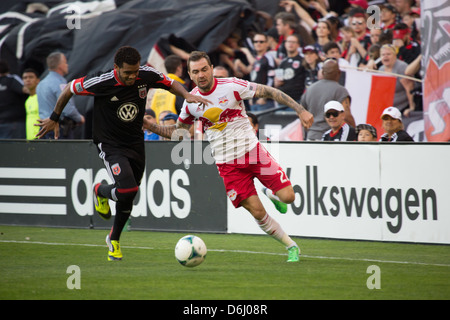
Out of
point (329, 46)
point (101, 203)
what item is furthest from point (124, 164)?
point (329, 46)

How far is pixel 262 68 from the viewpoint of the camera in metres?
15.0

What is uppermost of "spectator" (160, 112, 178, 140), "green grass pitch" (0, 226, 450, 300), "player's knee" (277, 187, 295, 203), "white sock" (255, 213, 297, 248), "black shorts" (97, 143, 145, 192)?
"spectator" (160, 112, 178, 140)

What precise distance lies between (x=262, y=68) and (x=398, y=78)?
2820mm

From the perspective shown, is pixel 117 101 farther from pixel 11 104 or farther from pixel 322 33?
pixel 11 104

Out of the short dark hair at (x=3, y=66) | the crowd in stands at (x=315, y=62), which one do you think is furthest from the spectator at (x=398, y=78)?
the short dark hair at (x=3, y=66)

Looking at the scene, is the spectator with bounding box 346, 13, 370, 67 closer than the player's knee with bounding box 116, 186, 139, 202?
No

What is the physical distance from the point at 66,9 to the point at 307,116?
486 inches

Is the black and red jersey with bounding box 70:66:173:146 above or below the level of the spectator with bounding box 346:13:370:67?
below

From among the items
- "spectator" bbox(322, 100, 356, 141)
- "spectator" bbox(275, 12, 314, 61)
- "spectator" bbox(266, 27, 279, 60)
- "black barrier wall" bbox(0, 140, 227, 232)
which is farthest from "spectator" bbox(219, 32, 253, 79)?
"spectator" bbox(322, 100, 356, 141)

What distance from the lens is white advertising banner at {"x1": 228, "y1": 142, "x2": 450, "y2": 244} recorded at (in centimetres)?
1037

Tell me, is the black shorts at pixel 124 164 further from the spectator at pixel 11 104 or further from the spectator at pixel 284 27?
the spectator at pixel 11 104

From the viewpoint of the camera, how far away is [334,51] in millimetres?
13906

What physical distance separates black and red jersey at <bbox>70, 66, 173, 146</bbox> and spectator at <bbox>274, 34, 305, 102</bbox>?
5602 millimetres

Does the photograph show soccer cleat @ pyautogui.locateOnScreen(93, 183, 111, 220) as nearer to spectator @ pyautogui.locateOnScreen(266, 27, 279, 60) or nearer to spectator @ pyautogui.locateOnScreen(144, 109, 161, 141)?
spectator @ pyautogui.locateOnScreen(144, 109, 161, 141)
